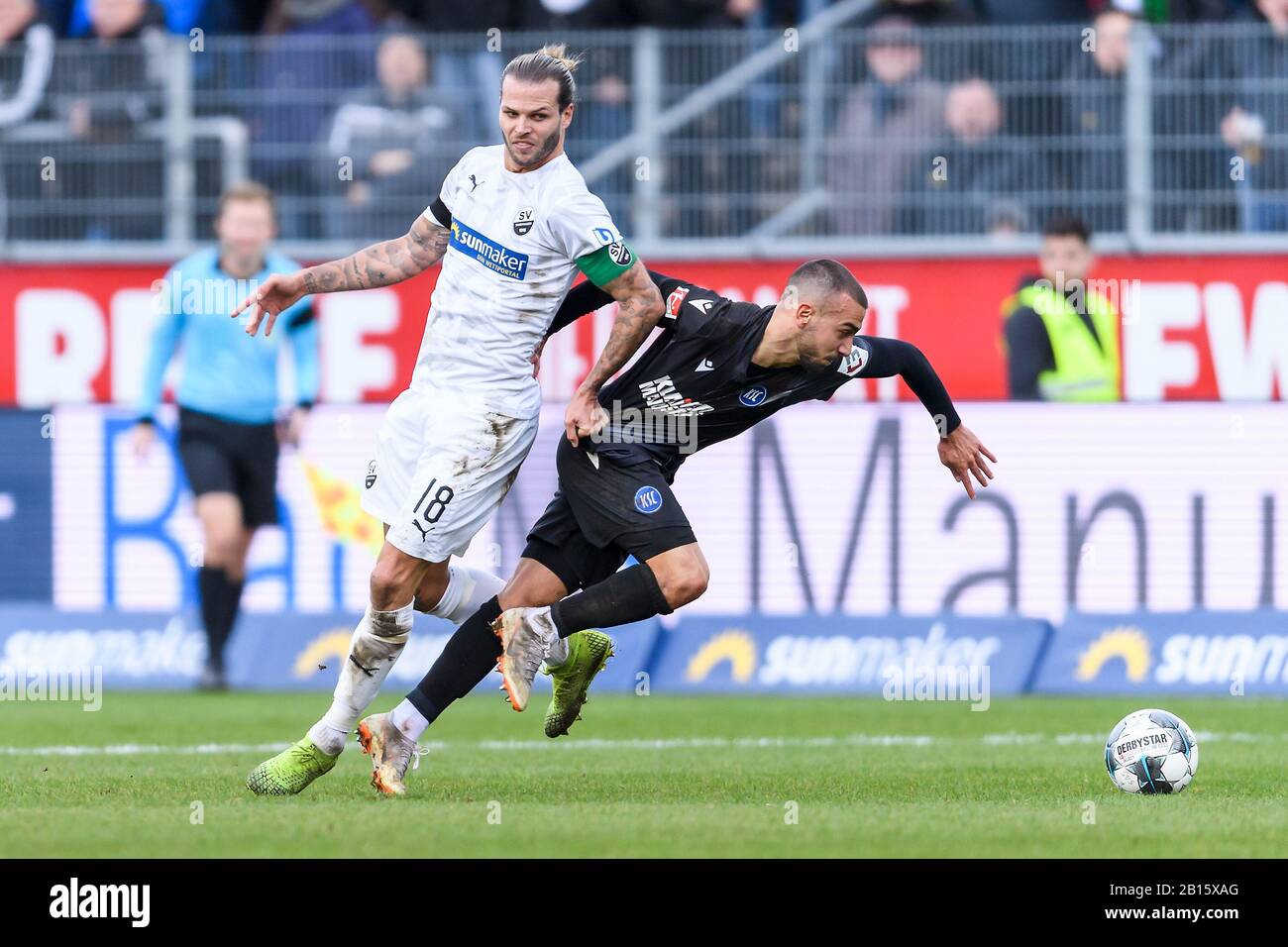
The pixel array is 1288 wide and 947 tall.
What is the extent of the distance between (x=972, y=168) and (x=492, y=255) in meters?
7.52

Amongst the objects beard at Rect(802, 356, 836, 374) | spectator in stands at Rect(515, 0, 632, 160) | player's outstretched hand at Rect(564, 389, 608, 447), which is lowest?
player's outstretched hand at Rect(564, 389, 608, 447)

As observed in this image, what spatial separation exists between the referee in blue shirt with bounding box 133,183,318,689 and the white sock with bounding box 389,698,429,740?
532 cm

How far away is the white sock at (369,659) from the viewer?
25.1 ft

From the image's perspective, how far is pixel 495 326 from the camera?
7715mm

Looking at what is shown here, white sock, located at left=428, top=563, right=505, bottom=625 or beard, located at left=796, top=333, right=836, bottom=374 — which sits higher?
beard, located at left=796, top=333, right=836, bottom=374

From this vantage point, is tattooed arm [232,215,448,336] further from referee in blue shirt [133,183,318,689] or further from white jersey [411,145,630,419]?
referee in blue shirt [133,183,318,689]

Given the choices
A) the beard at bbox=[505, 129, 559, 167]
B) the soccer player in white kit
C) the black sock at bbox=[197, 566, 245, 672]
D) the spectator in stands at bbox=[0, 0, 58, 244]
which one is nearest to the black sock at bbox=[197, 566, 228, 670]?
the black sock at bbox=[197, 566, 245, 672]

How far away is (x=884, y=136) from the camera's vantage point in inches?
575

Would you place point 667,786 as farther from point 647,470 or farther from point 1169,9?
point 1169,9

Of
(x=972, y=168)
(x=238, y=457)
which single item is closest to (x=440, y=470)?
(x=238, y=457)

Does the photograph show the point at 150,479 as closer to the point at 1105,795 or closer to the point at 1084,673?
the point at 1084,673

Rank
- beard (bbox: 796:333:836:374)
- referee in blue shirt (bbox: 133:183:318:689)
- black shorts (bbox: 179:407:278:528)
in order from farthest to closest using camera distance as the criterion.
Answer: black shorts (bbox: 179:407:278:528)
referee in blue shirt (bbox: 133:183:318:689)
beard (bbox: 796:333:836:374)

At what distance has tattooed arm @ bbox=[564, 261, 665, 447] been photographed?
7.57m
